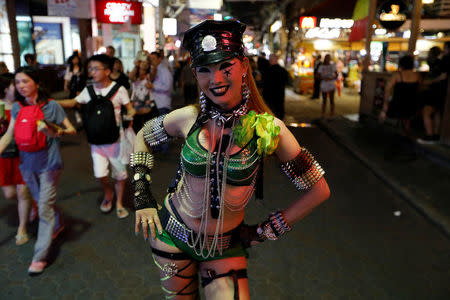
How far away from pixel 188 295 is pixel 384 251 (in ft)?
9.73

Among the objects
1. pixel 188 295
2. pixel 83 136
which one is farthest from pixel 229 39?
pixel 83 136

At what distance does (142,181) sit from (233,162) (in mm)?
540

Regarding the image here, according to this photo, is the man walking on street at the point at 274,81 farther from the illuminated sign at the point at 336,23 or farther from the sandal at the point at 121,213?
the illuminated sign at the point at 336,23

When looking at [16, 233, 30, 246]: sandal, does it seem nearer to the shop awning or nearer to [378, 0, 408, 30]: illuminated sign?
[378, 0, 408, 30]: illuminated sign

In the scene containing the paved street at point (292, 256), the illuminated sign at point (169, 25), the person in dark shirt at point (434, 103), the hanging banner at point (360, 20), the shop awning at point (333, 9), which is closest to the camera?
the paved street at point (292, 256)

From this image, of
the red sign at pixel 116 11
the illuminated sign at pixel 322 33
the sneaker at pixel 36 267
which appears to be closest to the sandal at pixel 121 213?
the sneaker at pixel 36 267

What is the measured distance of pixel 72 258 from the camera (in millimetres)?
4164

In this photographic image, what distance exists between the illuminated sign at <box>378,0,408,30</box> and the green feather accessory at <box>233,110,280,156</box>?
404 inches

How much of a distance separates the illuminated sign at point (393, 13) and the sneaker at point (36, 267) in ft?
34.0

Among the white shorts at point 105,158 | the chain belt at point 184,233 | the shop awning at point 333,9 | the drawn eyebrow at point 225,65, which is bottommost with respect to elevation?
the white shorts at point 105,158

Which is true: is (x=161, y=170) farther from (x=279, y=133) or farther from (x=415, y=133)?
(x=415, y=133)

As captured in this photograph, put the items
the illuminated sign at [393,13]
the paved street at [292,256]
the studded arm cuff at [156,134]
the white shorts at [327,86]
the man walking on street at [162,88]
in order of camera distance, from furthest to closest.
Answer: the white shorts at [327,86] → the illuminated sign at [393,13] → the man walking on street at [162,88] → the paved street at [292,256] → the studded arm cuff at [156,134]

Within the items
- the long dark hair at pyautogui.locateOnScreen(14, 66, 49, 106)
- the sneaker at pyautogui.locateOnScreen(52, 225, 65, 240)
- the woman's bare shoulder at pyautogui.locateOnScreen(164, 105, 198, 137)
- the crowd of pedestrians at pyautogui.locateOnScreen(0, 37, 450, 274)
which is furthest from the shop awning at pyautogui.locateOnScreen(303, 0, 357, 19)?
the woman's bare shoulder at pyautogui.locateOnScreen(164, 105, 198, 137)

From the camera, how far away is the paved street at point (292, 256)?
3.61 metres
